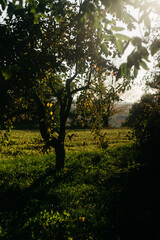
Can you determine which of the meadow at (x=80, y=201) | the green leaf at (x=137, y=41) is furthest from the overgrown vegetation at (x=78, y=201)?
the green leaf at (x=137, y=41)

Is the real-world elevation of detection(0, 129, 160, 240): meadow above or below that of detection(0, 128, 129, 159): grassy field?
below

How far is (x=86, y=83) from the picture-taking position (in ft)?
32.1

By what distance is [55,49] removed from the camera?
7375 mm

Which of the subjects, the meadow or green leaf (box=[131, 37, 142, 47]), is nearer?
green leaf (box=[131, 37, 142, 47])

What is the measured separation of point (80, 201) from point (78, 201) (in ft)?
0.47

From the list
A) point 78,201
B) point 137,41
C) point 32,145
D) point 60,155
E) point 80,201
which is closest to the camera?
point 137,41

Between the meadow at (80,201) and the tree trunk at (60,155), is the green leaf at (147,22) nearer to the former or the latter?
the meadow at (80,201)

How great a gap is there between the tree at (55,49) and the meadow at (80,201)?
166 cm

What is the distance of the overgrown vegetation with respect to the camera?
4.80 meters

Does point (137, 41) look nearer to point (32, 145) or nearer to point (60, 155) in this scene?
point (60, 155)

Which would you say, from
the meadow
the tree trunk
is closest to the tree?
the tree trunk

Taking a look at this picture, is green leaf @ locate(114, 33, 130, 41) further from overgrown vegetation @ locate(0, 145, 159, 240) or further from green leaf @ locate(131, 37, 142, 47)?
overgrown vegetation @ locate(0, 145, 159, 240)

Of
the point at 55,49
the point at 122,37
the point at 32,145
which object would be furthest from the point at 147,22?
the point at 32,145

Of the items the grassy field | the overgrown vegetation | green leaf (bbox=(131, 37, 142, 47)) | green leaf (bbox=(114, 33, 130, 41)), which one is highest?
green leaf (bbox=(114, 33, 130, 41))
